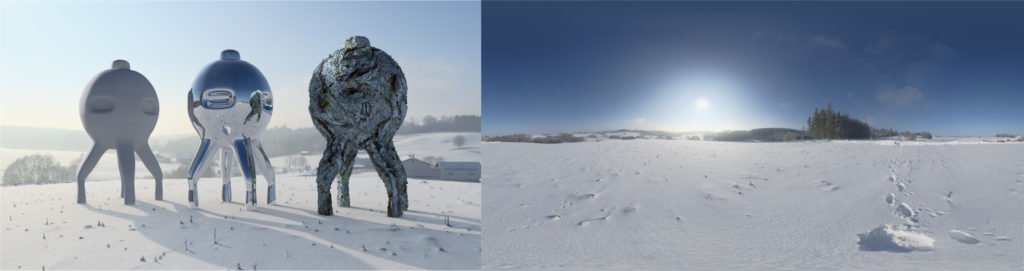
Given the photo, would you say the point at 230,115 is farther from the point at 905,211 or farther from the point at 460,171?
the point at 905,211

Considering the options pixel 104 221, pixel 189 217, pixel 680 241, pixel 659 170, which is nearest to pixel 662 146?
pixel 659 170

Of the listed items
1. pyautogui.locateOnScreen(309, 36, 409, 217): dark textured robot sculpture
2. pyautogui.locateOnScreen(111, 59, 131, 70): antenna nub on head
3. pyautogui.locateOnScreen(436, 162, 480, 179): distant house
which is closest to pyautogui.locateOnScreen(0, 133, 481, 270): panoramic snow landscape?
pyautogui.locateOnScreen(309, 36, 409, 217): dark textured robot sculpture

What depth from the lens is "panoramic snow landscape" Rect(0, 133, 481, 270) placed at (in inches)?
179

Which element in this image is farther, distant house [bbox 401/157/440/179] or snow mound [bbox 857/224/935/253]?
distant house [bbox 401/157/440/179]

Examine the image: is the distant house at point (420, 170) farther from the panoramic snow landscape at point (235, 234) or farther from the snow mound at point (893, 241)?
the snow mound at point (893, 241)

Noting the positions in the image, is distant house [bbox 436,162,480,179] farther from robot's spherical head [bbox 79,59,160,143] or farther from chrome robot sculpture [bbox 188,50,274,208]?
robot's spherical head [bbox 79,59,160,143]

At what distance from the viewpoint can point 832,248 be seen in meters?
4.45

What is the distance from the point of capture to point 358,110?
635 cm

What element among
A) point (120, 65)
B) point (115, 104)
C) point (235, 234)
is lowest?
point (235, 234)

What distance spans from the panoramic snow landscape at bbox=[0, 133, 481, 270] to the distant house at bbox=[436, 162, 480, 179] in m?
3.33

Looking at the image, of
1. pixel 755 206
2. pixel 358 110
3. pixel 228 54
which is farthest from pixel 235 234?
pixel 755 206

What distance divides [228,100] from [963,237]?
7.65 metres

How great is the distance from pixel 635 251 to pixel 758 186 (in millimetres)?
2808

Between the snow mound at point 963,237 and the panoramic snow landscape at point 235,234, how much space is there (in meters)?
3.93
